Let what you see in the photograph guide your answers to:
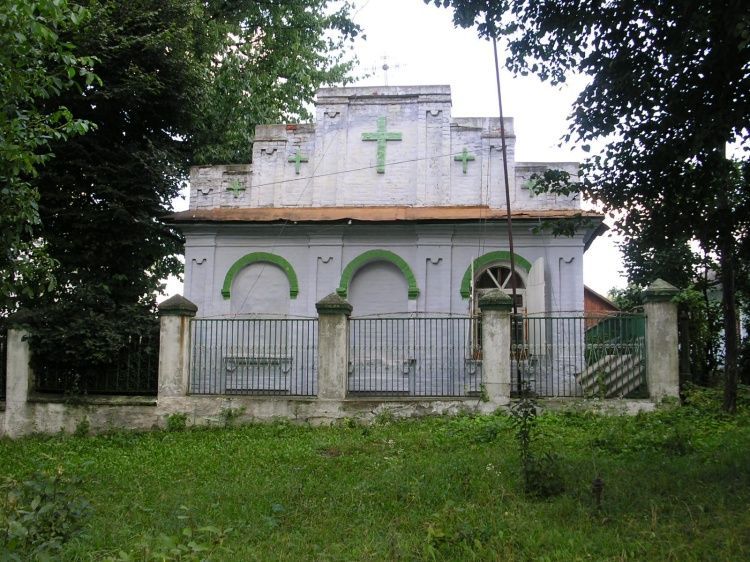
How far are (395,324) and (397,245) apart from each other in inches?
91.0

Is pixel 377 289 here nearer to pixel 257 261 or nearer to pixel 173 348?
pixel 257 261

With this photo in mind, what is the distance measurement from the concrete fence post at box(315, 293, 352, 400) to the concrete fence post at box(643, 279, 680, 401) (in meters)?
4.94

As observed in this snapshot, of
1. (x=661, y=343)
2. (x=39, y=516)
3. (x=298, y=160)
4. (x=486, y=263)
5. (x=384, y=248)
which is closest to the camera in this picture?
(x=39, y=516)

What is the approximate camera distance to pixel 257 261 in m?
15.3

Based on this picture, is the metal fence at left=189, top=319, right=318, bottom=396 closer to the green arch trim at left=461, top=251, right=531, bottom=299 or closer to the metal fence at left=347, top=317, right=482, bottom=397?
the metal fence at left=347, top=317, right=482, bottom=397

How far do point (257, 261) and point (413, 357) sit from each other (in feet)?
13.8

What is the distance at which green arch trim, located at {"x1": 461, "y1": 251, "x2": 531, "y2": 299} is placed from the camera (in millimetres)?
14545

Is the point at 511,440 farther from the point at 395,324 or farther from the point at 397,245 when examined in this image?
the point at 397,245

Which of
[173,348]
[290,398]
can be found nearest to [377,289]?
[290,398]

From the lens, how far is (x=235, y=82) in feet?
63.3

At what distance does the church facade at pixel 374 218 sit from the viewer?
14.6 m

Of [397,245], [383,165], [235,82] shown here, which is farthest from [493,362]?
[235,82]

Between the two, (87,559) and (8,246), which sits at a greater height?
(8,246)

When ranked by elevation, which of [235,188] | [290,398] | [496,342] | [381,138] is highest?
[381,138]
